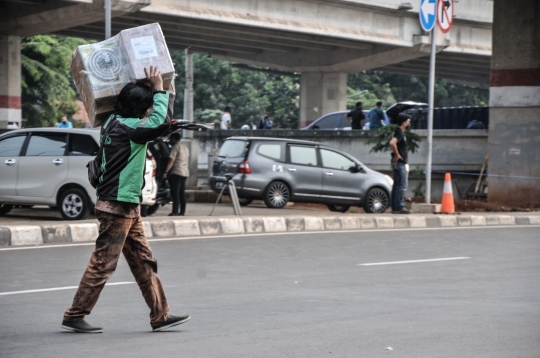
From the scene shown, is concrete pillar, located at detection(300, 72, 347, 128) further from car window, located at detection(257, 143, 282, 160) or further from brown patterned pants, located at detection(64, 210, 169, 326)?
brown patterned pants, located at detection(64, 210, 169, 326)

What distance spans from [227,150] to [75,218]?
621 cm

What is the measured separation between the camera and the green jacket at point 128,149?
21.2 feet

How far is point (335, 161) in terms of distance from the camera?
22.3m

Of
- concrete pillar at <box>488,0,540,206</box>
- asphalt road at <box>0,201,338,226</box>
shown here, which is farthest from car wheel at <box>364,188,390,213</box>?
concrete pillar at <box>488,0,540,206</box>

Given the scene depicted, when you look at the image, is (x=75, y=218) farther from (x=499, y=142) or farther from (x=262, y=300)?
(x=499, y=142)

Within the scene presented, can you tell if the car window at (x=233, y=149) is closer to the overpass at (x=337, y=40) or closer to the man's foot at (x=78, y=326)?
the overpass at (x=337, y=40)

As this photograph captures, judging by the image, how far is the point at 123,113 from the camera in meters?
6.60

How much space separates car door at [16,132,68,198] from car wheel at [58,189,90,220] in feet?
0.73

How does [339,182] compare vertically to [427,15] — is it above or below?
below

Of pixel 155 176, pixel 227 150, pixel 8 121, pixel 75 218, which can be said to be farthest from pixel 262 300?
pixel 8 121

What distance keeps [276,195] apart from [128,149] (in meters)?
15.2

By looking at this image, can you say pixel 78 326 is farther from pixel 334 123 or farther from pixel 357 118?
pixel 334 123

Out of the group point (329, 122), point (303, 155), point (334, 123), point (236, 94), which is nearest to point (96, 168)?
point (303, 155)

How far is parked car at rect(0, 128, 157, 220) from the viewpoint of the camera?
16250 millimetres
